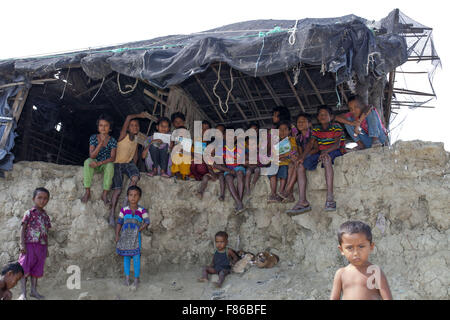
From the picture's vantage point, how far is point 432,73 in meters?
6.61

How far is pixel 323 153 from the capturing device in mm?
5348

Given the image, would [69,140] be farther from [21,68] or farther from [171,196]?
[171,196]

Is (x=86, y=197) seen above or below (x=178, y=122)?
below

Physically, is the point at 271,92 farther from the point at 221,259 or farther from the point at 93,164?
the point at 93,164

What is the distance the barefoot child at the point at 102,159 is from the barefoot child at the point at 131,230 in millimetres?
415

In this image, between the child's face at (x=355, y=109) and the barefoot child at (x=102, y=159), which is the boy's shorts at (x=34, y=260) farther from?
the child's face at (x=355, y=109)

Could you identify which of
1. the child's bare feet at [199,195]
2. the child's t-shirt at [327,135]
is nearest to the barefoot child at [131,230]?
the child's bare feet at [199,195]

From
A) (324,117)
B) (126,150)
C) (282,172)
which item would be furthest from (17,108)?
(324,117)

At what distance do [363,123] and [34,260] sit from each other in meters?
4.48

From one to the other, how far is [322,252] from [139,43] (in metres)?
4.72

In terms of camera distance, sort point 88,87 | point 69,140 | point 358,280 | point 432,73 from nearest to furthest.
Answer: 1. point 358,280
2. point 432,73
3. point 88,87
4. point 69,140

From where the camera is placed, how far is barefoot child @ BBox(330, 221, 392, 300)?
2.84 m

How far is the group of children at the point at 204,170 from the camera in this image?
497cm

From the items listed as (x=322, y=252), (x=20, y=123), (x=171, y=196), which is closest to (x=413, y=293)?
(x=322, y=252)
